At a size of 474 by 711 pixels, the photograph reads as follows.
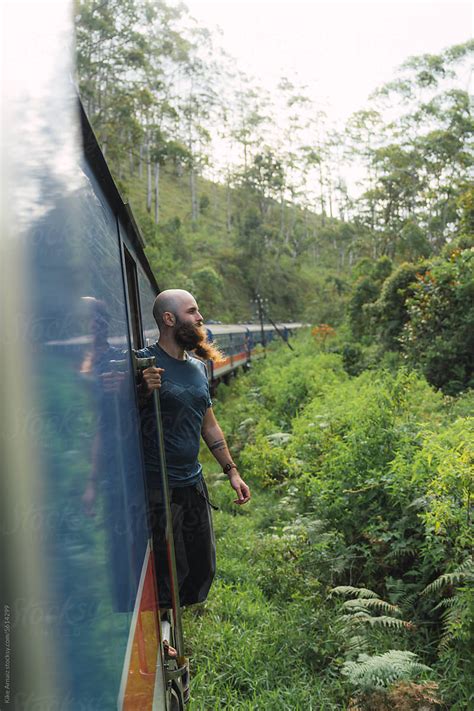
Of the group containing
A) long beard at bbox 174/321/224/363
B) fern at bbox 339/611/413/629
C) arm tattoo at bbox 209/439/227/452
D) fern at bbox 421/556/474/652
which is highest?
long beard at bbox 174/321/224/363

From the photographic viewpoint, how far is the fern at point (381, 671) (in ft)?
10.3

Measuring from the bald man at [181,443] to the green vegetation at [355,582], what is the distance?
110 centimetres

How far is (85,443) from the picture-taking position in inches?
43.8

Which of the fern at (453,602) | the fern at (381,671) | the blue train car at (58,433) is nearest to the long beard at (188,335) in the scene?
the blue train car at (58,433)

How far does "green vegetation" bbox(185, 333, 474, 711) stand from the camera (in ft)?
10.9

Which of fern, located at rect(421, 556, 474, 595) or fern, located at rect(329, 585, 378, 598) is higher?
fern, located at rect(421, 556, 474, 595)

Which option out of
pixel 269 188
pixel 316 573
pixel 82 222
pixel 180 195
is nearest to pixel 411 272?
pixel 316 573

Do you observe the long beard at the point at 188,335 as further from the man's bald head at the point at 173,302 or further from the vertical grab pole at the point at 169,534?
the vertical grab pole at the point at 169,534

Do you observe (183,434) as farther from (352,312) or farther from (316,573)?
(352,312)

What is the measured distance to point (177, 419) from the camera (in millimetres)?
2441

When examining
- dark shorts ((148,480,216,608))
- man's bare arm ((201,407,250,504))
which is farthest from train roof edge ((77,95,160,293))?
dark shorts ((148,480,216,608))

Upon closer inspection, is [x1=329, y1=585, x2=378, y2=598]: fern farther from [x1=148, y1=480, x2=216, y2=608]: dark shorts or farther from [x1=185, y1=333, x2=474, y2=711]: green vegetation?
[x1=148, y1=480, x2=216, y2=608]: dark shorts

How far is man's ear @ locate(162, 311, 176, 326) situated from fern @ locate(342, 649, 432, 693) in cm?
191

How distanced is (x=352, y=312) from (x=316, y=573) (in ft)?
50.5
